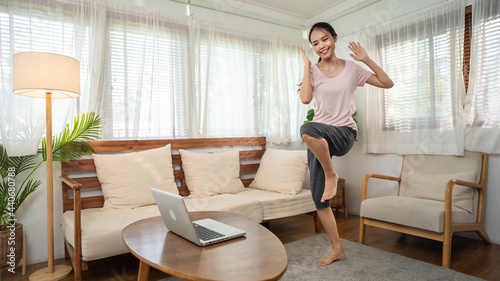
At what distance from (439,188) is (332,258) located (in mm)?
1270

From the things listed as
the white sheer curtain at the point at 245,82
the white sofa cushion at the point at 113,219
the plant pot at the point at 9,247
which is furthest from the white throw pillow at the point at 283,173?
the plant pot at the point at 9,247

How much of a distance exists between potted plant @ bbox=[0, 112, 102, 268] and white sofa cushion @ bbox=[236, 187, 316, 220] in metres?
1.49

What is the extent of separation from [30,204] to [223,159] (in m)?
1.70

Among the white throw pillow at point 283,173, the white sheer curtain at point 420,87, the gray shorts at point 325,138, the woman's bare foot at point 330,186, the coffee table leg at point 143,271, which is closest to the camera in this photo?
the coffee table leg at point 143,271

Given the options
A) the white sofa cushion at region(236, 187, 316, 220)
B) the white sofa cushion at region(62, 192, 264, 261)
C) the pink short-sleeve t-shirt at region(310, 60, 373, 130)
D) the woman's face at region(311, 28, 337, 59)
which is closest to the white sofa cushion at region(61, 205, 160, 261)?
the white sofa cushion at region(62, 192, 264, 261)

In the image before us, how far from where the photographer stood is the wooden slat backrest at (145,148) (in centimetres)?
267

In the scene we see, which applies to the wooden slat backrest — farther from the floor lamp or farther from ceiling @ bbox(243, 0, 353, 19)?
ceiling @ bbox(243, 0, 353, 19)

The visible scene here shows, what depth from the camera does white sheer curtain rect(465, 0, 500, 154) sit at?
266cm

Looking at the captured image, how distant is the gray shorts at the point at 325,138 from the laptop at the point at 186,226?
0.72 metres

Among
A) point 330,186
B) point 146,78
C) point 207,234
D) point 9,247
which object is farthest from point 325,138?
point 9,247

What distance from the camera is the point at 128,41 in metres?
3.05

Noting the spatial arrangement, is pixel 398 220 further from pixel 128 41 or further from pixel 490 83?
pixel 128 41

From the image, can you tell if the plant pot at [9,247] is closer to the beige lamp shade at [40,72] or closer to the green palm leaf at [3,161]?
the green palm leaf at [3,161]

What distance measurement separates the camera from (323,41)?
204 centimetres
